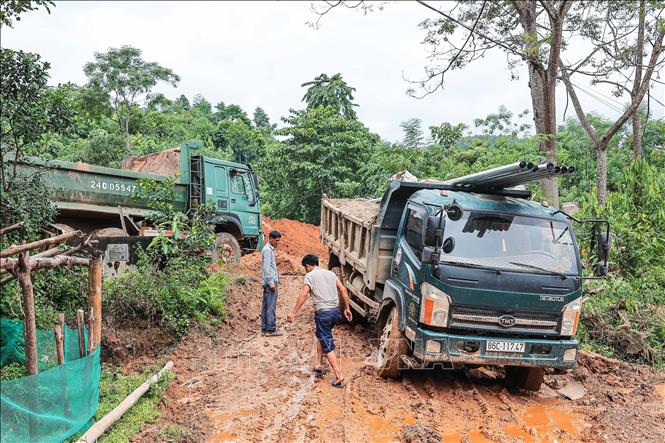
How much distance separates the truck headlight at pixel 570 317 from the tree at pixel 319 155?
14.5 m

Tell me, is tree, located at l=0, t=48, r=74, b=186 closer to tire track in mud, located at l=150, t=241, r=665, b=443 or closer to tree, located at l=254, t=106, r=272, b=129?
tire track in mud, located at l=150, t=241, r=665, b=443

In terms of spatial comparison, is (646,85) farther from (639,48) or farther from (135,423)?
(135,423)

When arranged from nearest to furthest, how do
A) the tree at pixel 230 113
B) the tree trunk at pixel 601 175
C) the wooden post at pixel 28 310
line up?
the wooden post at pixel 28 310, the tree trunk at pixel 601 175, the tree at pixel 230 113

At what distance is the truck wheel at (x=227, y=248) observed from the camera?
11.7m

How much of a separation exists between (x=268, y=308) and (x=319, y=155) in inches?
528

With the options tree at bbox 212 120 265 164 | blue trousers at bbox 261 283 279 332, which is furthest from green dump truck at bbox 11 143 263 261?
tree at bbox 212 120 265 164

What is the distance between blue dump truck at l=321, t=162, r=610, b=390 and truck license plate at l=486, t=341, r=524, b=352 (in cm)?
1

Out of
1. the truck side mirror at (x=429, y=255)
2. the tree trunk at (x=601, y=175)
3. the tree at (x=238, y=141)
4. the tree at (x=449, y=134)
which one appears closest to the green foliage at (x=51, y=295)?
the truck side mirror at (x=429, y=255)

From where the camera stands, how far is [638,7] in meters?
10.5

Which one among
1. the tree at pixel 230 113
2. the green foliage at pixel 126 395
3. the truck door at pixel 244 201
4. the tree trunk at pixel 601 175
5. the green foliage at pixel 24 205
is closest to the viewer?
the green foliage at pixel 126 395

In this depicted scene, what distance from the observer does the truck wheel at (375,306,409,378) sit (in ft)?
18.9

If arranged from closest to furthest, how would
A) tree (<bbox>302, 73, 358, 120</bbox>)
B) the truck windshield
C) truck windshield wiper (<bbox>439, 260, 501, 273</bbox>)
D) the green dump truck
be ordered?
truck windshield wiper (<bbox>439, 260, 501, 273</bbox>) < the truck windshield < the green dump truck < tree (<bbox>302, 73, 358, 120</bbox>)

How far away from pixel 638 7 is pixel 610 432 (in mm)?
9204

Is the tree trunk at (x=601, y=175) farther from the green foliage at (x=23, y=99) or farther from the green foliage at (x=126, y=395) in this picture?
the green foliage at (x=23, y=99)
